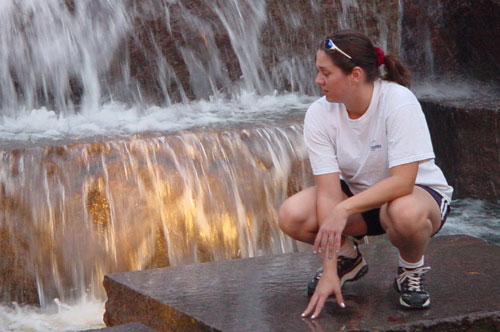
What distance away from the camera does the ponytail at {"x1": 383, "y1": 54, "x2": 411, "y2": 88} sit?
11.8 ft

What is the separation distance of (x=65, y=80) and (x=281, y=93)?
6.54ft

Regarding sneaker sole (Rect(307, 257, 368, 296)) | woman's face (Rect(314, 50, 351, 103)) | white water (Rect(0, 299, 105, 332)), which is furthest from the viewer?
white water (Rect(0, 299, 105, 332))

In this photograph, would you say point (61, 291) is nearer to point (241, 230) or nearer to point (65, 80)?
point (241, 230)

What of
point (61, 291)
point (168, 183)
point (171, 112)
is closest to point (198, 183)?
point (168, 183)

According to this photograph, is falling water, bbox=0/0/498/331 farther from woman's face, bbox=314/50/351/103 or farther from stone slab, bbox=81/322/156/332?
woman's face, bbox=314/50/351/103

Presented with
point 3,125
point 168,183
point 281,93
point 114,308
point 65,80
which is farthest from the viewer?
point 281,93

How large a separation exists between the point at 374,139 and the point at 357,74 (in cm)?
27

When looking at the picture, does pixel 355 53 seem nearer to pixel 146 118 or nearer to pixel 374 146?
pixel 374 146

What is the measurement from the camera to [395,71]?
3.63m

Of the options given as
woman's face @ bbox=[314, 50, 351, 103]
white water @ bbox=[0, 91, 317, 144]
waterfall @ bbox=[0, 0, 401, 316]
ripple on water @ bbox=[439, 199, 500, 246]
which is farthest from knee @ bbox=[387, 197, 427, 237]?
white water @ bbox=[0, 91, 317, 144]

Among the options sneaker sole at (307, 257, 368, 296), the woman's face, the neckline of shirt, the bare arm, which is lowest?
sneaker sole at (307, 257, 368, 296)

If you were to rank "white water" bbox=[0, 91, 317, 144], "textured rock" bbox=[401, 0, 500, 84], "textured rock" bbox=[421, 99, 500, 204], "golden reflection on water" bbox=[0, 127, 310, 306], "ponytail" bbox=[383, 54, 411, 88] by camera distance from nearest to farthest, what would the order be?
"ponytail" bbox=[383, 54, 411, 88] → "golden reflection on water" bbox=[0, 127, 310, 306] → "white water" bbox=[0, 91, 317, 144] → "textured rock" bbox=[421, 99, 500, 204] → "textured rock" bbox=[401, 0, 500, 84]

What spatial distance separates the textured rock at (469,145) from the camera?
23.9 ft

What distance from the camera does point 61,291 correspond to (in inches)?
211
